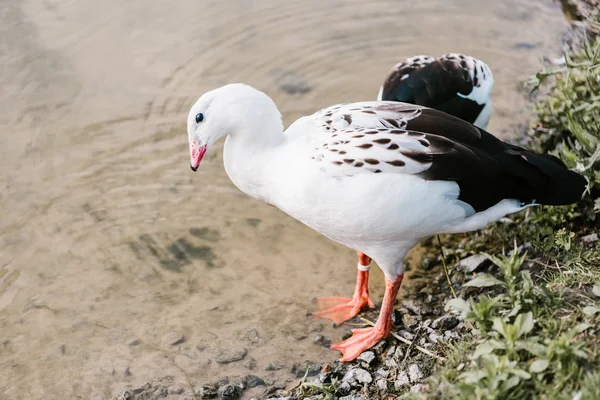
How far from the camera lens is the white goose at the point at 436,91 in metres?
5.15

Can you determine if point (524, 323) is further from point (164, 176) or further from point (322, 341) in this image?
point (164, 176)

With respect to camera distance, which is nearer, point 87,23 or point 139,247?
point 139,247

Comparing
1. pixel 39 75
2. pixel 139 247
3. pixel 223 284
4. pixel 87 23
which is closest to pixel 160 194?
pixel 139 247

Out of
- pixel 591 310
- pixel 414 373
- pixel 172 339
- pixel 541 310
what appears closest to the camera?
pixel 591 310

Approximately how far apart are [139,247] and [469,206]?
2745mm

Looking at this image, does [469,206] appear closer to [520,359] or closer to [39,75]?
[520,359]

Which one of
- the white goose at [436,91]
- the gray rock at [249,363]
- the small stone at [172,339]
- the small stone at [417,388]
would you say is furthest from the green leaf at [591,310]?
the small stone at [172,339]

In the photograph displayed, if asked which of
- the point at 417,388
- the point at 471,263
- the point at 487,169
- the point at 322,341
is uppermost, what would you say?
the point at 487,169

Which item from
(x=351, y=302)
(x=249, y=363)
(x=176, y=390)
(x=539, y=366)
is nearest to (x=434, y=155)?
(x=539, y=366)

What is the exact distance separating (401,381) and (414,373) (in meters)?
0.09

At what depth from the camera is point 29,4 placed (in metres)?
8.14

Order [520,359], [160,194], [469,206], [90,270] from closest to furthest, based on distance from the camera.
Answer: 1. [520,359]
2. [469,206]
3. [90,270]
4. [160,194]

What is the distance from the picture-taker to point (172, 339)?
482 cm

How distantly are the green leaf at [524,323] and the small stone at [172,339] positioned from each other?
2.40 meters
